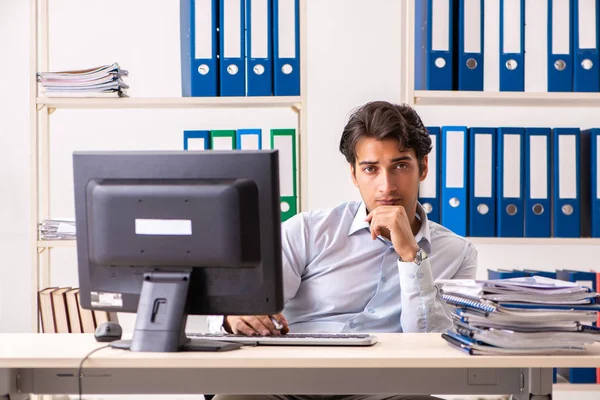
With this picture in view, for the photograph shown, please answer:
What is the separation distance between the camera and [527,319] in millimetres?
1510

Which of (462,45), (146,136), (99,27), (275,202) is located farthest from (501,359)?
(99,27)

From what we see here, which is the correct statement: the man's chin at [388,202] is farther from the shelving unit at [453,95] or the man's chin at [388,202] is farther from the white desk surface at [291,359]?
the white desk surface at [291,359]

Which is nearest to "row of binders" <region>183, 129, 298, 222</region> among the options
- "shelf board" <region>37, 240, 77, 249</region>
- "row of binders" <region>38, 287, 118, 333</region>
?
"shelf board" <region>37, 240, 77, 249</region>

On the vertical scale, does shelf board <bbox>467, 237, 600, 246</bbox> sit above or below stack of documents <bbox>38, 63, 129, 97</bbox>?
below

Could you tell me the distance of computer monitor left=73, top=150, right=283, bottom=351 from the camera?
149 centimetres

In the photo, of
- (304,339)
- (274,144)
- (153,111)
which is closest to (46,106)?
(153,111)

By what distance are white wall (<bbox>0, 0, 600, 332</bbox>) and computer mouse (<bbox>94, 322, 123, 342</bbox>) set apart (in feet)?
5.98

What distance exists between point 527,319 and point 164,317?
700 millimetres

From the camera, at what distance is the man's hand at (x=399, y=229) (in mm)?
1938

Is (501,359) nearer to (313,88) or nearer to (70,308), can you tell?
(70,308)

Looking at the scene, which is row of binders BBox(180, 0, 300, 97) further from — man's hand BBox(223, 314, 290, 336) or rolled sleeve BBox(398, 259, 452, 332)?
man's hand BBox(223, 314, 290, 336)

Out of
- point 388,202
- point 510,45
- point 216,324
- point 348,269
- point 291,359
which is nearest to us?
point 291,359

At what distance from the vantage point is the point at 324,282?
2.25m

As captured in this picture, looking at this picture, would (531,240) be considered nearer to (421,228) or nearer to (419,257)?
(421,228)
